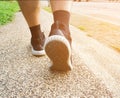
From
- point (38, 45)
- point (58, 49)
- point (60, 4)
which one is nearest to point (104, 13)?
point (38, 45)

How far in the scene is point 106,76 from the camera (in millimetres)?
1353

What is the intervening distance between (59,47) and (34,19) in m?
0.47

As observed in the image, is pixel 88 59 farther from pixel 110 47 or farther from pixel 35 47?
pixel 110 47

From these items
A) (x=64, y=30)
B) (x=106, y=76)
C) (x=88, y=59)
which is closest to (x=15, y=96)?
(x=64, y=30)

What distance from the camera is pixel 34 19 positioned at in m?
1.52

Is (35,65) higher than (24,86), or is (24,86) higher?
(24,86)

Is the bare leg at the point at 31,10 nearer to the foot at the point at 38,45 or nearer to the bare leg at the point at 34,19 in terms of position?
the bare leg at the point at 34,19

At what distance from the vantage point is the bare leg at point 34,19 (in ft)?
4.61

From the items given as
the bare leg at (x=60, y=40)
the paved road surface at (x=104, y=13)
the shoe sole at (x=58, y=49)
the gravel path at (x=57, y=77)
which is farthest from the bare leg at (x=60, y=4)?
the paved road surface at (x=104, y=13)

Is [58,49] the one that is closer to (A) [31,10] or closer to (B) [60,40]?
(B) [60,40]

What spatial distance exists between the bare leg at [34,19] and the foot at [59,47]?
0.89 ft

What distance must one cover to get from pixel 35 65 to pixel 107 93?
0.53 m

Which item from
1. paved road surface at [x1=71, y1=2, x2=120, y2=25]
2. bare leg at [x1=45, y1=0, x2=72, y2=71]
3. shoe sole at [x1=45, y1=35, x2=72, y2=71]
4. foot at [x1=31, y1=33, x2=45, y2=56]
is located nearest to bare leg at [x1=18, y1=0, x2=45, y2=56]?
foot at [x1=31, y1=33, x2=45, y2=56]

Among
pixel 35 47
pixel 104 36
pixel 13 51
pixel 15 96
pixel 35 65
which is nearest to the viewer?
pixel 15 96
